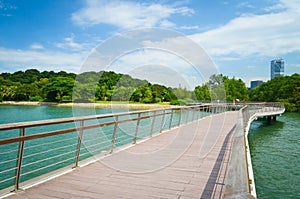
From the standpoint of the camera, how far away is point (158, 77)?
652 centimetres

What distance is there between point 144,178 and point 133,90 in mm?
2922

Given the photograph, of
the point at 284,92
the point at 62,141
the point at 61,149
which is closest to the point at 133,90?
the point at 62,141

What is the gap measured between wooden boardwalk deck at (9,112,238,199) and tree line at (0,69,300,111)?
63.3 inches

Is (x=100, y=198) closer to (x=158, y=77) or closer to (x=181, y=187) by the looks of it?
(x=181, y=187)

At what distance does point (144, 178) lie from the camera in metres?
4.00

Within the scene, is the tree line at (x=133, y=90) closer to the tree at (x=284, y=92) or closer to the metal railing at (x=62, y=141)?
the tree at (x=284, y=92)

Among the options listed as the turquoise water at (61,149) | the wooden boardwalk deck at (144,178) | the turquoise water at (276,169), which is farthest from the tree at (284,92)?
the wooden boardwalk deck at (144,178)

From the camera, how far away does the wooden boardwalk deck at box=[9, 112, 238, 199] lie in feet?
10.9

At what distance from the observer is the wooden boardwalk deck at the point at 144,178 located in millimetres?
3316

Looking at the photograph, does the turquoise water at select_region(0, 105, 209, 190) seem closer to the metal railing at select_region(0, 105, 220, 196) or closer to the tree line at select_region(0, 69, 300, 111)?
the metal railing at select_region(0, 105, 220, 196)

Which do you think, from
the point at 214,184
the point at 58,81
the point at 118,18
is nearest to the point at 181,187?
the point at 214,184

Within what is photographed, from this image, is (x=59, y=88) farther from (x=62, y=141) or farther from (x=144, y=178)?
(x=144, y=178)

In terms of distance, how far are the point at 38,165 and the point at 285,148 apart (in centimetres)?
1307

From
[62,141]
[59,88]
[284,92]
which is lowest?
[62,141]
